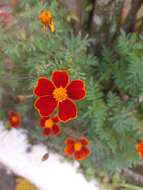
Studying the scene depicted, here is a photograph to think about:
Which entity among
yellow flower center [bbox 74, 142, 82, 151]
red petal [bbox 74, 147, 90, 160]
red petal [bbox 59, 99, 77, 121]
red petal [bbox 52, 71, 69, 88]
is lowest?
red petal [bbox 74, 147, 90, 160]

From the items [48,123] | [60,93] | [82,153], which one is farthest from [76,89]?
[82,153]

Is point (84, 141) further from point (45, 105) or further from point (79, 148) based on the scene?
point (45, 105)

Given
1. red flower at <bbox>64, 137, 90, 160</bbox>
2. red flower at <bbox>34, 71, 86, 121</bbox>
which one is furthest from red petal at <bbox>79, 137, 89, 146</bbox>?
red flower at <bbox>34, 71, 86, 121</bbox>

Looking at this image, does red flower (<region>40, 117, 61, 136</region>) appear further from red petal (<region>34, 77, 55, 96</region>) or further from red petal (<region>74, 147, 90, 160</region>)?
red petal (<region>34, 77, 55, 96</region>)

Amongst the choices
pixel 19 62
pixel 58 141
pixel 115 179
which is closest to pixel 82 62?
pixel 19 62

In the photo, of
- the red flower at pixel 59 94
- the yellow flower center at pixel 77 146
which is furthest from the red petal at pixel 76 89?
the yellow flower center at pixel 77 146

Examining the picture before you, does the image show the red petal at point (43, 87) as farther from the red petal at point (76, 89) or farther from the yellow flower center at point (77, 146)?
the yellow flower center at point (77, 146)

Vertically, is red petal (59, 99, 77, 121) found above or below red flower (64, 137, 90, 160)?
above
